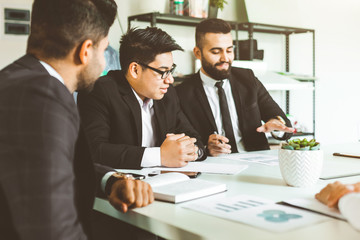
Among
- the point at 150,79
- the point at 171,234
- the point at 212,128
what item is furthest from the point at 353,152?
the point at 171,234

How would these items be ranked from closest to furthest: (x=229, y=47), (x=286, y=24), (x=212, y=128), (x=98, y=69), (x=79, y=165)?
(x=79, y=165) < (x=98, y=69) < (x=212, y=128) < (x=229, y=47) < (x=286, y=24)

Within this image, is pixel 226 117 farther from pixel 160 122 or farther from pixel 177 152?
pixel 177 152

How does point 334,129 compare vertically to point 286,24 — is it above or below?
below

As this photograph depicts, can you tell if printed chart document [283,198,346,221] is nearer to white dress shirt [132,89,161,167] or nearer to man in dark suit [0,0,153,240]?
man in dark suit [0,0,153,240]

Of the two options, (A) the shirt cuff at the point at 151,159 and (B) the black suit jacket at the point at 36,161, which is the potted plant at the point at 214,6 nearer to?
(A) the shirt cuff at the point at 151,159

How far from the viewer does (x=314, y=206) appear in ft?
3.24

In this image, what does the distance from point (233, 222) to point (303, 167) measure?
16.6 inches

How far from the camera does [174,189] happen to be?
1139 mm

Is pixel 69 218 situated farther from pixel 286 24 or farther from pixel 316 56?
pixel 316 56

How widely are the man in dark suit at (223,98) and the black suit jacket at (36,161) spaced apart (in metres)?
1.74

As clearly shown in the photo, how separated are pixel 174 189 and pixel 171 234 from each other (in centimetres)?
25

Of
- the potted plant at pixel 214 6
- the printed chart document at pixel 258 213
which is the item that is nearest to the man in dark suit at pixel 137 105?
the printed chart document at pixel 258 213

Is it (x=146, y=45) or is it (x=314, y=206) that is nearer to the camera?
(x=314, y=206)

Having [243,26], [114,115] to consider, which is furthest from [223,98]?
[243,26]
